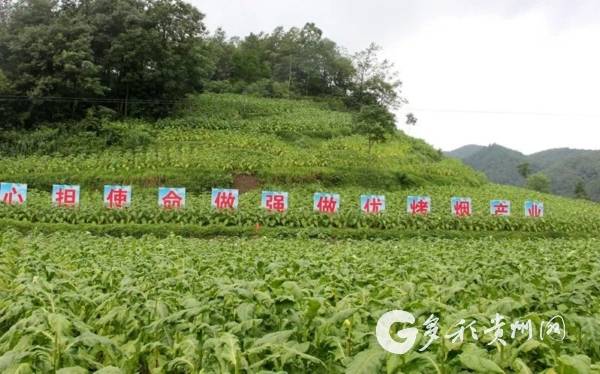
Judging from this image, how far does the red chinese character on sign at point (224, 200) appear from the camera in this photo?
656 inches

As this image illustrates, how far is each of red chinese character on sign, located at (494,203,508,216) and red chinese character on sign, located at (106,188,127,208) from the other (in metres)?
12.3

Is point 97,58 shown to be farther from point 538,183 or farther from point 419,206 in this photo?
point 538,183

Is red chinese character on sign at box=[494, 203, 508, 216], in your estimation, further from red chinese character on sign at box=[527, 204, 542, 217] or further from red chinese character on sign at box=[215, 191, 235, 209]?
red chinese character on sign at box=[215, 191, 235, 209]

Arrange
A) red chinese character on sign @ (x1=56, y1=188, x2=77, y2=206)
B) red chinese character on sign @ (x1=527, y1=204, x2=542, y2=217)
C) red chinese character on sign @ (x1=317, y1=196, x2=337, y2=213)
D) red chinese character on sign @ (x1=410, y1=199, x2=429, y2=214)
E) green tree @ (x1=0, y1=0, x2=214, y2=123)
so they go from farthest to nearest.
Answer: green tree @ (x1=0, y1=0, x2=214, y2=123), red chinese character on sign @ (x1=527, y1=204, x2=542, y2=217), red chinese character on sign @ (x1=410, y1=199, x2=429, y2=214), red chinese character on sign @ (x1=317, y1=196, x2=337, y2=213), red chinese character on sign @ (x1=56, y1=188, x2=77, y2=206)

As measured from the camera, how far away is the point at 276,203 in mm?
16703

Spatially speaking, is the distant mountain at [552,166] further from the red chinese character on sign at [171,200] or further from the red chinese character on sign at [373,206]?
the red chinese character on sign at [171,200]

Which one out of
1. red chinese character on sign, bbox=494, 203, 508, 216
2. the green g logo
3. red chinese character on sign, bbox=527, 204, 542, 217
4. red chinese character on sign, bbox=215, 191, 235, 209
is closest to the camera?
the green g logo

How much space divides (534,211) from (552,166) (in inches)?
2288

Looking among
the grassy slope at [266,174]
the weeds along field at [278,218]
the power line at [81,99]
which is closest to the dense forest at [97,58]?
the power line at [81,99]

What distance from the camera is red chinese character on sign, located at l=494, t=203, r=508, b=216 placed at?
18.2 m

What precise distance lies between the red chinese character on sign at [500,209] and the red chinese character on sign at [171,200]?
420 inches

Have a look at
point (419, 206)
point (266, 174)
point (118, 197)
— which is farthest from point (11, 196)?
point (419, 206)

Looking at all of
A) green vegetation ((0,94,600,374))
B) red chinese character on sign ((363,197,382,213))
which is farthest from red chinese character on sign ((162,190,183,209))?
red chinese character on sign ((363,197,382,213))

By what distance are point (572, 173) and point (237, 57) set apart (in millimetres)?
41696
